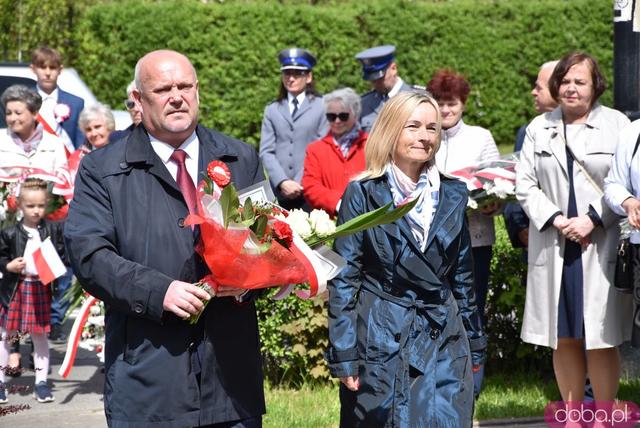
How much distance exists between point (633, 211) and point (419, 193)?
Result: 153 centimetres

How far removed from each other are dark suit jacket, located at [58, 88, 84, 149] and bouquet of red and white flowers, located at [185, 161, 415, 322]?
6.82 metres

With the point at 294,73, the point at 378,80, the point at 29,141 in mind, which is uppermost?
the point at 294,73

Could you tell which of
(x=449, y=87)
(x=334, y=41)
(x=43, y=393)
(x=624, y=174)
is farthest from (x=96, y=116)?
(x=334, y=41)

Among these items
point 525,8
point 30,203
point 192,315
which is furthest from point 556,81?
point 525,8

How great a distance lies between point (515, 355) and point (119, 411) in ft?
14.2

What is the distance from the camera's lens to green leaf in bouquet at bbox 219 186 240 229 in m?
3.93

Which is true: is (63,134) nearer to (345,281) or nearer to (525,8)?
(345,281)

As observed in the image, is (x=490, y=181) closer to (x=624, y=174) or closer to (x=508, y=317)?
(x=624, y=174)

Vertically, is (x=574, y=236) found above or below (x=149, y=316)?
above

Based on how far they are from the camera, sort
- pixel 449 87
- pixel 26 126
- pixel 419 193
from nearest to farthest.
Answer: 1. pixel 419 193
2. pixel 449 87
3. pixel 26 126

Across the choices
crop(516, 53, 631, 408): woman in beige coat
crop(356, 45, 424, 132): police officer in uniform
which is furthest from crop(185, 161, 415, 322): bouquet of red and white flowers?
crop(356, 45, 424, 132): police officer in uniform

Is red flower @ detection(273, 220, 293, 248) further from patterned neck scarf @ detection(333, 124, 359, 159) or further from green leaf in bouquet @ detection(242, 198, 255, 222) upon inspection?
patterned neck scarf @ detection(333, 124, 359, 159)

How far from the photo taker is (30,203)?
796 centimetres

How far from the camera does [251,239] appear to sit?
4.03 meters
